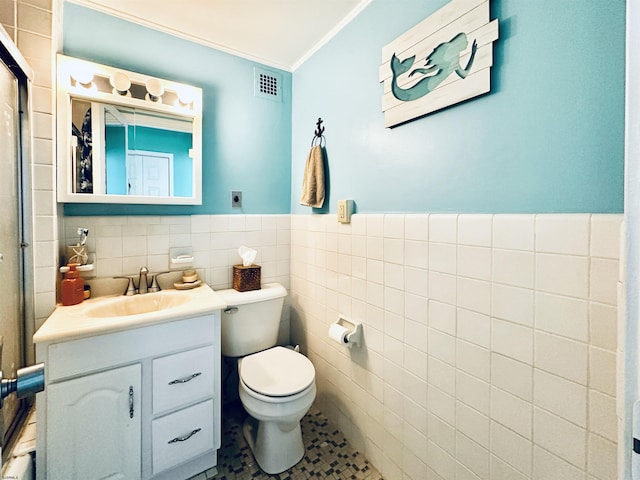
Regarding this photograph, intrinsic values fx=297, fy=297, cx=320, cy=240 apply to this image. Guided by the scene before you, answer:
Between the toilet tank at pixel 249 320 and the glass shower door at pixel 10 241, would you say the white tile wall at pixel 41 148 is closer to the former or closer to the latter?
the glass shower door at pixel 10 241

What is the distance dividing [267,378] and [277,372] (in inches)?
2.5

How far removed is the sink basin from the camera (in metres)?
1.40

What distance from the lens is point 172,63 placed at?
1.69 metres

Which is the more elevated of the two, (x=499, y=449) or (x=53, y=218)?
(x=53, y=218)

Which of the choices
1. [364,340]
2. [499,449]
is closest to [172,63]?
[364,340]

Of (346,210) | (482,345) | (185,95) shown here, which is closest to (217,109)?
(185,95)

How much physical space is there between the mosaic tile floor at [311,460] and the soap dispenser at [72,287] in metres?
1.00

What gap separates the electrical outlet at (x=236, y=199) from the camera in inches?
75.4

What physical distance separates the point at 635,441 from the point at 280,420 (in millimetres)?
1280

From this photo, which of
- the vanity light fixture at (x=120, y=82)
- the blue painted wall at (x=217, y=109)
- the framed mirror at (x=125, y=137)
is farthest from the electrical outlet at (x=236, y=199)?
the vanity light fixture at (x=120, y=82)

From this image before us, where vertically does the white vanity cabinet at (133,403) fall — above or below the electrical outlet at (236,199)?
below

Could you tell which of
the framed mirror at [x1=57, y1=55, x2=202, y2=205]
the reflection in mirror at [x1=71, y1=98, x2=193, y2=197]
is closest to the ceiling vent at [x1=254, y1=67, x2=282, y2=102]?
the framed mirror at [x1=57, y1=55, x2=202, y2=205]

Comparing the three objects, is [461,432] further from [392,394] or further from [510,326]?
[510,326]

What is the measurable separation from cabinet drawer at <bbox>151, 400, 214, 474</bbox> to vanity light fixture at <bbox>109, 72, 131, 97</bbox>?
1.59 metres
